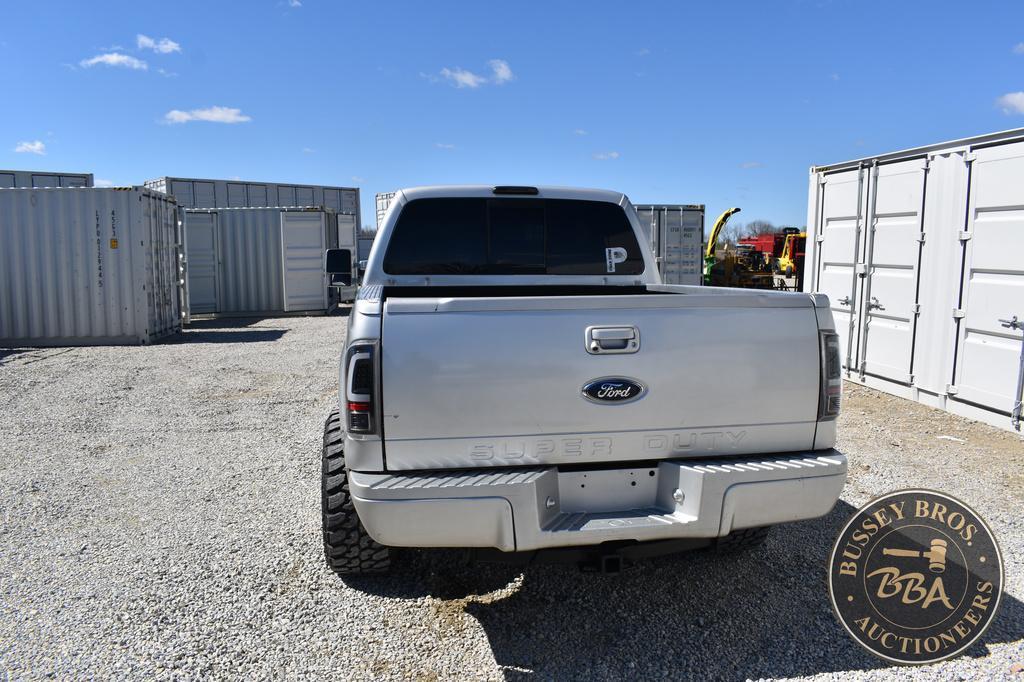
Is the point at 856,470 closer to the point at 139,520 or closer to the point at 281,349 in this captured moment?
the point at 139,520

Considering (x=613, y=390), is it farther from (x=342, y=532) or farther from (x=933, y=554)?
(x=933, y=554)

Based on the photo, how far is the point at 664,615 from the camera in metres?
3.45

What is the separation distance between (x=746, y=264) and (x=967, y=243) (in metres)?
19.6

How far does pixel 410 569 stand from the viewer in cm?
395

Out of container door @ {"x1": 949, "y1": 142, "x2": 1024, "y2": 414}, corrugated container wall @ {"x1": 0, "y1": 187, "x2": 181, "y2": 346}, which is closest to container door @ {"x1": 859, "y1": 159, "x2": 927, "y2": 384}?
container door @ {"x1": 949, "y1": 142, "x2": 1024, "y2": 414}

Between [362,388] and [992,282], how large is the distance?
6742 mm

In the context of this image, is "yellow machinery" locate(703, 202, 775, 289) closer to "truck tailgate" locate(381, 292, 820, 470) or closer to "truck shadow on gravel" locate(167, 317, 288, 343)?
"truck shadow on gravel" locate(167, 317, 288, 343)

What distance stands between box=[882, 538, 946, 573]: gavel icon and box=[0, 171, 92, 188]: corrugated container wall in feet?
81.2

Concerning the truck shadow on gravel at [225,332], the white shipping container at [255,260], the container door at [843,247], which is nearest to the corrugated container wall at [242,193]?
the white shipping container at [255,260]

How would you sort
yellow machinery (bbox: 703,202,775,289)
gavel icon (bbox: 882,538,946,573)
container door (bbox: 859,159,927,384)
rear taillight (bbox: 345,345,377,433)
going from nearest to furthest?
1. rear taillight (bbox: 345,345,377,433)
2. gavel icon (bbox: 882,538,946,573)
3. container door (bbox: 859,159,927,384)
4. yellow machinery (bbox: 703,202,775,289)

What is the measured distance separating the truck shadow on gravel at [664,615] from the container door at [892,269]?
4.99 meters

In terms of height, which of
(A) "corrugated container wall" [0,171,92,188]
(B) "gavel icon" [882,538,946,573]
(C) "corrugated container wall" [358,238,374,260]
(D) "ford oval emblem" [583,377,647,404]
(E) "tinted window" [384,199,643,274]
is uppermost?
(A) "corrugated container wall" [0,171,92,188]

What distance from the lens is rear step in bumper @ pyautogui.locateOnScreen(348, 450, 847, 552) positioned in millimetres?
2760

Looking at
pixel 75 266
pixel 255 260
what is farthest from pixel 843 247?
pixel 255 260
